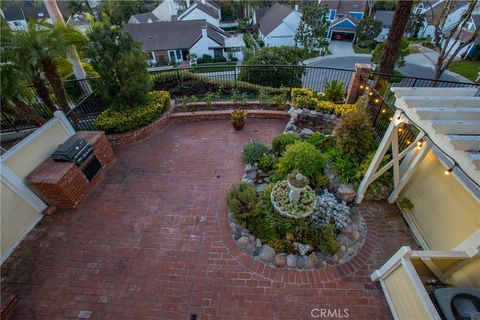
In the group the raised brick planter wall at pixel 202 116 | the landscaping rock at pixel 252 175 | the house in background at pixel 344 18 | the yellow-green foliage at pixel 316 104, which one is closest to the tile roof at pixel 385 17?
the house in background at pixel 344 18

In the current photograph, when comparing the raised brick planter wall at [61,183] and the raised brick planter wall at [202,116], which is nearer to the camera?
the raised brick planter wall at [61,183]

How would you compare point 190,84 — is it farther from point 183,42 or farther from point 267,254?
point 183,42

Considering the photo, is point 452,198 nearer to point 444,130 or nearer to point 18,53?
point 444,130

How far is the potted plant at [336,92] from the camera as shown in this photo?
Result: 23.6ft

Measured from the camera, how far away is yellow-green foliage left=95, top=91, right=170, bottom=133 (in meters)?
6.23

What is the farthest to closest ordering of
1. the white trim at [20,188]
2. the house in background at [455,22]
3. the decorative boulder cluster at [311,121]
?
the house in background at [455,22]
the decorative boulder cluster at [311,121]
the white trim at [20,188]

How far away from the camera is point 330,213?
4203 millimetres

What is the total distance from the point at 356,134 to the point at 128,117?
6142 mm

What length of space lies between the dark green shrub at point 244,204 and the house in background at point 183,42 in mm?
27870

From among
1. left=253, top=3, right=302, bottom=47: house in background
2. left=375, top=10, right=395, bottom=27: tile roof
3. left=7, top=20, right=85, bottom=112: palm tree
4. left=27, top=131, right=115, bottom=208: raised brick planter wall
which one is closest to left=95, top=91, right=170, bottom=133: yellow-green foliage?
left=27, top=131, right=115, bottom=208: raised brick planter wall

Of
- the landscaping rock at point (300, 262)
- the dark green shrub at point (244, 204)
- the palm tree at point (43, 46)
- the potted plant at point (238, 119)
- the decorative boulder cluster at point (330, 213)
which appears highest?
the palm tree at point (43, 46)

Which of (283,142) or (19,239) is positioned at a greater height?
(283,142)

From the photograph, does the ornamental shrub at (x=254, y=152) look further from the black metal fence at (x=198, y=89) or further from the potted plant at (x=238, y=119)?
the black metal fence at (x=198, y=89)

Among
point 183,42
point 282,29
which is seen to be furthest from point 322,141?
point 282,29
